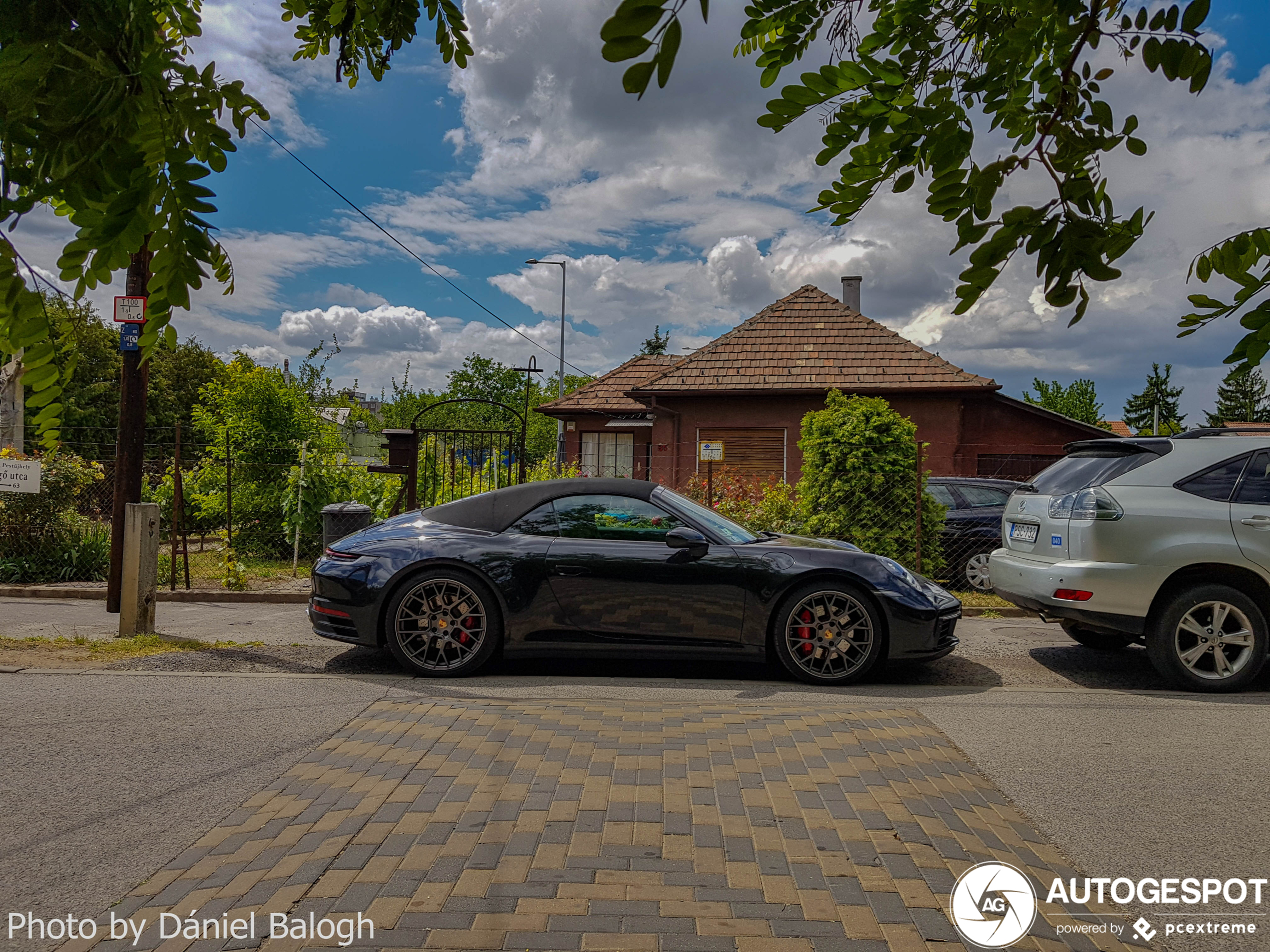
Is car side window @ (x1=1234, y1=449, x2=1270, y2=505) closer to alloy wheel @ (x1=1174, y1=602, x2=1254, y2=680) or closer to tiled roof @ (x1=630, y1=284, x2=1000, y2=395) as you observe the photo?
alloy wheel @ (x1=1174, y1=602, x2=1254, y2=680)

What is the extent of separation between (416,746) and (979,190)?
3315mm

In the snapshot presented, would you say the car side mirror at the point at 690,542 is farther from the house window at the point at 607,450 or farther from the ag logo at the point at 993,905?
the house window at the point at 607,450

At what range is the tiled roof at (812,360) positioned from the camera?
18.0m

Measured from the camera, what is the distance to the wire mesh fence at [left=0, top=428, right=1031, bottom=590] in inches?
408

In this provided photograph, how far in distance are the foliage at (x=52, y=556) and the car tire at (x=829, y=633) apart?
367 inches

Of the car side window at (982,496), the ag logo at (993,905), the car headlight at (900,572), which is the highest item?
the car side window at (982,496)

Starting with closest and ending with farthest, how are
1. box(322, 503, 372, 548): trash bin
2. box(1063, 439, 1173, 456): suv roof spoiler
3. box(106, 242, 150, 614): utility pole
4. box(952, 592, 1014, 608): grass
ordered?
box(1063, 439, 1173, 456): suv roof spoiler → box(106, 242, 150, 614): utility pole → box(952, 592, 1014, 608): grass → box(322, 503, 372, 548): trash bin

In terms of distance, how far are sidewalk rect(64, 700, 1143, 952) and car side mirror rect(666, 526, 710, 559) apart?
6.32ft

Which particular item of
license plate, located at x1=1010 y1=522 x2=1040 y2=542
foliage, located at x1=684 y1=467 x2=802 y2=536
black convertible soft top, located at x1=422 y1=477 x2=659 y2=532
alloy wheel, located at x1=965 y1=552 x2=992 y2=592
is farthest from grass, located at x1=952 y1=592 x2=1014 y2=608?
black convertible soft top, located at x1=422 y1=477 x2=659 y2=532

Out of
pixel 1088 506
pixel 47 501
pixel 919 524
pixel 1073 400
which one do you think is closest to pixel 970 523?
pixel 919 524

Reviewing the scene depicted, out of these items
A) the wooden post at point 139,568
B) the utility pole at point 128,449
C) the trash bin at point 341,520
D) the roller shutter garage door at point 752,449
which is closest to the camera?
the wooden post at point 139,568

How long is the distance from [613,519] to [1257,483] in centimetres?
457

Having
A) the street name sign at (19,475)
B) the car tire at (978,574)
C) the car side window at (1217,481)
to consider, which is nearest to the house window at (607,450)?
the car tire at (978,574)

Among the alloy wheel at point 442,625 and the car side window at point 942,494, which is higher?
the car side window at point 942,494
